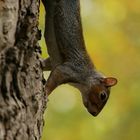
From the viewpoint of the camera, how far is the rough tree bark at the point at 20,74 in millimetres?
2736

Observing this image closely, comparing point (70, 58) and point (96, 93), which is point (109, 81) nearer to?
point (96, 93)

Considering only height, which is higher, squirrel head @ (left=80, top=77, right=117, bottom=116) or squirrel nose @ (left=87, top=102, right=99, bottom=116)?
squirrel head @ (left=80, top=77, right=117, bottom=116)

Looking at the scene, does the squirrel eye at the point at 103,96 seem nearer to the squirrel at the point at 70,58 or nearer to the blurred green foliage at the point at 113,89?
the squirrel at the point at 70,58

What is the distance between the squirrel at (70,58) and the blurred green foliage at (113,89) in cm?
276

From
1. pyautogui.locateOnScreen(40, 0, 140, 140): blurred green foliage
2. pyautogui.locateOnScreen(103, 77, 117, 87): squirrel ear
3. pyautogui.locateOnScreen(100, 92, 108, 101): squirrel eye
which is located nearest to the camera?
pyautogui.locateOnScreen(103, 77, 117, 87): squirrel ear

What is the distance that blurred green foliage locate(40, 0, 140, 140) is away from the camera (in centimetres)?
859

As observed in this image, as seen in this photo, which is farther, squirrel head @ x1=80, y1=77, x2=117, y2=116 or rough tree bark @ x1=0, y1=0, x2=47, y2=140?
squirrel head @ x1=80, y1=77, x2=117, y2=116

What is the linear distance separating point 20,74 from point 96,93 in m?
2.79

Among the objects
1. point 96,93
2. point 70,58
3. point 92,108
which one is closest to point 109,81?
point 96,93

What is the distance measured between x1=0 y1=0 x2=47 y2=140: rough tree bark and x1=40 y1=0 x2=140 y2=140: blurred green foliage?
526 cm

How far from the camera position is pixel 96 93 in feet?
18.5

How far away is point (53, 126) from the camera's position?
28.1 feet

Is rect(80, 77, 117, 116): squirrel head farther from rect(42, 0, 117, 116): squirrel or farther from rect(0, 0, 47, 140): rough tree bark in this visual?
rect(0, 0, 47, 140): rough tree bark

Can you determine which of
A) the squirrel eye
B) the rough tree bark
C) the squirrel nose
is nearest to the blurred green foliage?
the squirrel eye
